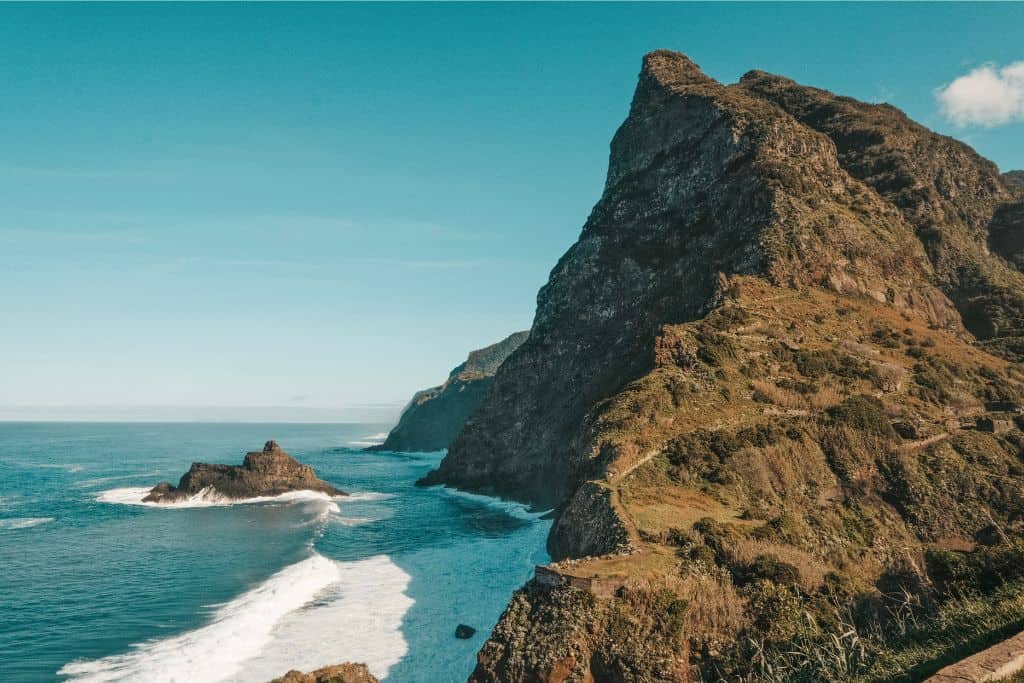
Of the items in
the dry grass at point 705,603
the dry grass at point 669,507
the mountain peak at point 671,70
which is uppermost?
the mountain peak at point 671,70

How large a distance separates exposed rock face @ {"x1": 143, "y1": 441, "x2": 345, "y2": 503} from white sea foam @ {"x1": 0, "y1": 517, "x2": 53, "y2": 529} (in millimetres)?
14448

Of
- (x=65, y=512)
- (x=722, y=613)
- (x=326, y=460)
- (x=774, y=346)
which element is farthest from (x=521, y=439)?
(x=326, y=460)

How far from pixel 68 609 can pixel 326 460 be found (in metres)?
131

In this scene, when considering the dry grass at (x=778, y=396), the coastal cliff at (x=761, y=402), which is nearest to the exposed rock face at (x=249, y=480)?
the coastal cliff at (x=761, y=402)

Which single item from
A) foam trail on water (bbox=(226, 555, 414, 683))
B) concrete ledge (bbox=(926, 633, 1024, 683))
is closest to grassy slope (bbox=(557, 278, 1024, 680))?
concrete ledge (bbox=(926, 633, 1024, 683))

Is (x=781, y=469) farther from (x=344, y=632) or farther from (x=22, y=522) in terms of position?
(x=22, y=522)

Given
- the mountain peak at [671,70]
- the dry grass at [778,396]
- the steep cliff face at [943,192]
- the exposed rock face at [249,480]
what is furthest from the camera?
the mountain peak at [671,70]

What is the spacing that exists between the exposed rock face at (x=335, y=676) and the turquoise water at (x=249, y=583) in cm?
591

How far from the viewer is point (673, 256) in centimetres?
9456

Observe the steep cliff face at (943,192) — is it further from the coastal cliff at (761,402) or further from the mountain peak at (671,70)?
the mountain peak at (671,70)

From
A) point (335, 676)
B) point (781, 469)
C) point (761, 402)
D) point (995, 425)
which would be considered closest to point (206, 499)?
point (335, 676)

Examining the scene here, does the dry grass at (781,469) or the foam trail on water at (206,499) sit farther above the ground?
the dry grass at (781,469)

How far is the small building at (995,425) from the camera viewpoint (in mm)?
53250

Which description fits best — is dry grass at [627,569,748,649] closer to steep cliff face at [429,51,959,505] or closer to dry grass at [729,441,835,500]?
dry grass at [729,441,835,500]
